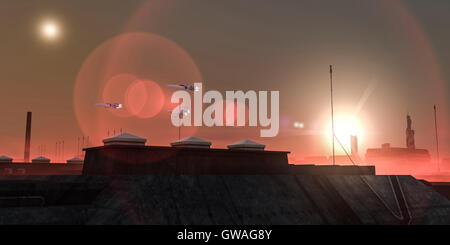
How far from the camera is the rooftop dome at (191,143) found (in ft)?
88.3

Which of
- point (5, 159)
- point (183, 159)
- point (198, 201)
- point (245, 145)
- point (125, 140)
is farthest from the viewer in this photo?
point (5, 159)

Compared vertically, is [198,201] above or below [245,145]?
below

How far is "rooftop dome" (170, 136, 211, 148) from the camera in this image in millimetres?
26902

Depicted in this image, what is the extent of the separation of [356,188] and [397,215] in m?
3.42

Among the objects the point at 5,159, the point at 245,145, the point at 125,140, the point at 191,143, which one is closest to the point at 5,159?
the point at 5,159

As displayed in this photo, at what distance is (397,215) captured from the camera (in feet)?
88.0

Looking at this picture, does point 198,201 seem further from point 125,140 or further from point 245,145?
point 245,145

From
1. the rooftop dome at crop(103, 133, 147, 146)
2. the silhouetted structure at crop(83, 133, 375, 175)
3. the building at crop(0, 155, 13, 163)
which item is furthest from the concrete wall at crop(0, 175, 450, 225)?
the building at crop(0, 155, 13, 163)

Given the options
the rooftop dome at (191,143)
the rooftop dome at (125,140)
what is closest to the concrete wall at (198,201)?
the rooftop dome at (125,140)

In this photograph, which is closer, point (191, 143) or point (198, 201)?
point (198, 201)

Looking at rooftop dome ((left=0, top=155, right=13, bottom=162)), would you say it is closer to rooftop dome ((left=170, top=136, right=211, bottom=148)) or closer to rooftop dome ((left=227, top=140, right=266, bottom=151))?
rooftop dome ((left=170, top=136, right=211, bottom=148))

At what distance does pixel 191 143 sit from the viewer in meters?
26.9
